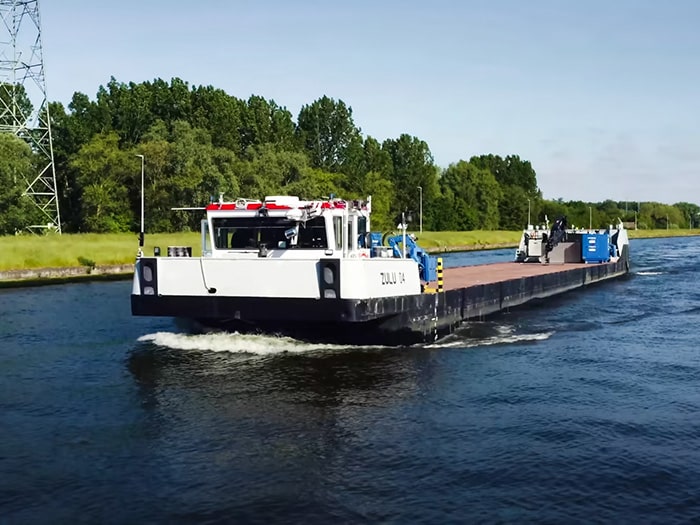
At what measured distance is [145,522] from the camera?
8.95 meters

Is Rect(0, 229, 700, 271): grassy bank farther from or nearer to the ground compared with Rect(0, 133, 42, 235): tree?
nearer to the ground

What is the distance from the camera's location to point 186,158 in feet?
217

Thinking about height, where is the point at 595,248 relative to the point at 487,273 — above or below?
above

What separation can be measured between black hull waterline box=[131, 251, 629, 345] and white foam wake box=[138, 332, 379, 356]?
199 mm

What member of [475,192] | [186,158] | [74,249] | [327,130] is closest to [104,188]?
[186,158]

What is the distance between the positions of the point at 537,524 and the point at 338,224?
10.0 m

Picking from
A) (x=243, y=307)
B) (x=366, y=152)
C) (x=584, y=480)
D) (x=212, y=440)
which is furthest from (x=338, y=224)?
(x=366, y=152)

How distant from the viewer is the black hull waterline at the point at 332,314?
16797 mm

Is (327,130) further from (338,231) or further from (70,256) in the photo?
(338,231)

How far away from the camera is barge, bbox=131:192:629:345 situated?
16.8 metres

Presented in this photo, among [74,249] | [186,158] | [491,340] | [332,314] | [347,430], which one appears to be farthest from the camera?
[186,158]

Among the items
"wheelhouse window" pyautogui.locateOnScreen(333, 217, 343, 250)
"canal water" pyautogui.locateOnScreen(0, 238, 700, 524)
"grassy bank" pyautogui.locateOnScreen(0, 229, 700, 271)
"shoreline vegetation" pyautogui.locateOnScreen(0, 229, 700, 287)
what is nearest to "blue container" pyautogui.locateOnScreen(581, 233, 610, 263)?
"canal water" pyautogui.locateOnScreen(0, 238, 700, 524)

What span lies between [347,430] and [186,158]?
2236 inches

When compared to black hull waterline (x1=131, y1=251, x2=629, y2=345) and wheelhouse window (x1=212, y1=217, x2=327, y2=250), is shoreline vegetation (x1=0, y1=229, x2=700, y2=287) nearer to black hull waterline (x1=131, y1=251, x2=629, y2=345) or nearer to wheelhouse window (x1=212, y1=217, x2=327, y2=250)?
wheelhouse window (x1=212, y1=217, x2=327, y2=250)
